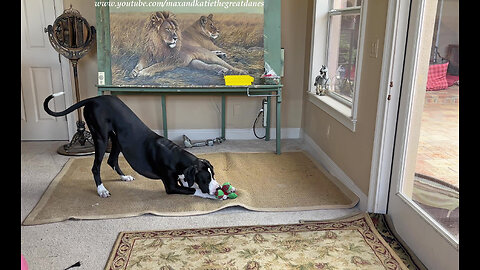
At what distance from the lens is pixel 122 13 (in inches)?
149

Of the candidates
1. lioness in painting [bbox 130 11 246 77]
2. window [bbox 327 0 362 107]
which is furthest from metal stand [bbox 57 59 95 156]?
window [bbox 327 0 362 107]

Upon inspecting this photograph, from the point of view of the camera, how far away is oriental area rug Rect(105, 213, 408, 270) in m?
2.10

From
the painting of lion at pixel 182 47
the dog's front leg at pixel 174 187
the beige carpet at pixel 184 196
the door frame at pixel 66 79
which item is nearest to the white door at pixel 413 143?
Result: the beige carpet at pixel 184 196

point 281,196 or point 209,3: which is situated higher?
point 209,3

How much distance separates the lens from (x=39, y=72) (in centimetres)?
410

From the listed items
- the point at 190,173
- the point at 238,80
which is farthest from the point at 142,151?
the point at 238,80

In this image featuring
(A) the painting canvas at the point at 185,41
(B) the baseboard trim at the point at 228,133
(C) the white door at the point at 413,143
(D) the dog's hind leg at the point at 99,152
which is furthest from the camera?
(B) the baseboard trim at the point at 228,133

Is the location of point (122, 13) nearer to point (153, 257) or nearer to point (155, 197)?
point (155, 197)

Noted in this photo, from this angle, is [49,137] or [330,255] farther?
[49,137]

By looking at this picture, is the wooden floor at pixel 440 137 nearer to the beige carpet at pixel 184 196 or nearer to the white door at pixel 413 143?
the white door at pixel 413 143

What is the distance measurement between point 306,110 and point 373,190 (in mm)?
1862

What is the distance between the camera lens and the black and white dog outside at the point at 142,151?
2.77m
